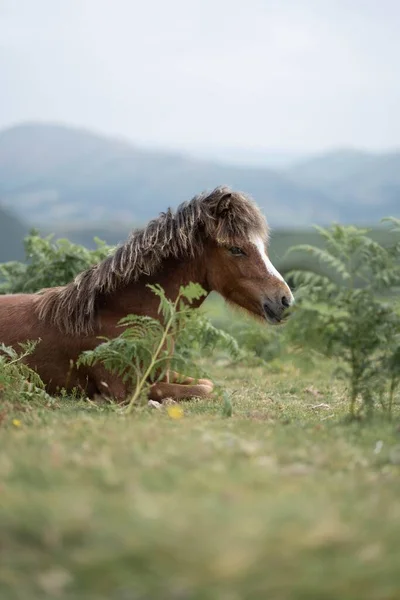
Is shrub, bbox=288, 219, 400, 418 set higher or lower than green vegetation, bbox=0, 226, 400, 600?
higher

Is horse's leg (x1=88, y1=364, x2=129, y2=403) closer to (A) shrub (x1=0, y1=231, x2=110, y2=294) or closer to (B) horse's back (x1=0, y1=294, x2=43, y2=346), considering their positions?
(B) horse's back (x1=0, y1=294, x2=43, y2=346)

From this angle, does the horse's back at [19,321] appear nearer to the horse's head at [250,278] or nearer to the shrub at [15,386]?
the shrub at [15,386]

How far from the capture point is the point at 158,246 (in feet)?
25.1

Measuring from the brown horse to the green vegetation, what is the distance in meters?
1.43

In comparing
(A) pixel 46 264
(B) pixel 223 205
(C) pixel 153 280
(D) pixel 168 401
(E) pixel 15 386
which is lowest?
(D) pixel 168 401

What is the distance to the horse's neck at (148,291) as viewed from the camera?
25.2 feet

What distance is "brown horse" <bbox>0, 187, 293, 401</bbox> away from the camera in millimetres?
7566

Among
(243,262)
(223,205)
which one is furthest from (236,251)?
(223,205)

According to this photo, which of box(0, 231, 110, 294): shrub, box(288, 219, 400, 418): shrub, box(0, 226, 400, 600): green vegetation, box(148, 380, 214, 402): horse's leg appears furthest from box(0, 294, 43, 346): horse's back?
Result: box(0, 231, 110, 294): shrub

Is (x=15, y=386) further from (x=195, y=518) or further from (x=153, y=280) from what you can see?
(x=195, y=518)

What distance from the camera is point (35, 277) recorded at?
11836 mm

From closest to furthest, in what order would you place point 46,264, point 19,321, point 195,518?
point 195,518, point 19,321, point 46,264

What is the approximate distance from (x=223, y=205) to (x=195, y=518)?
502cm

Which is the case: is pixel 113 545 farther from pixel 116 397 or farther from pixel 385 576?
pixel 116 397
